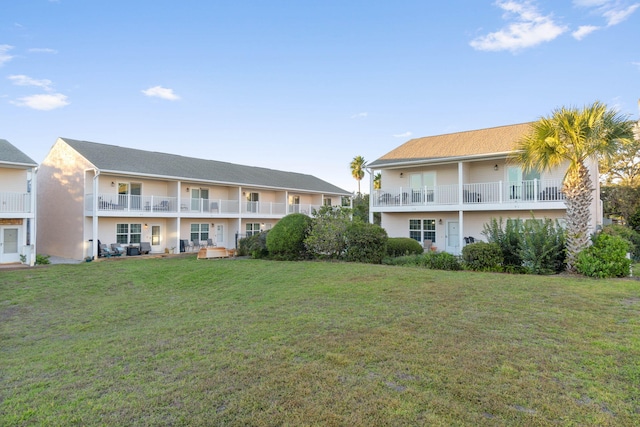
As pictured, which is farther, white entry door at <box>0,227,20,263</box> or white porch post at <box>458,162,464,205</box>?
white entry door at <box>0,227,20,263</box>

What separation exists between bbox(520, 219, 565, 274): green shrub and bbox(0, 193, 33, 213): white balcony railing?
2265cm

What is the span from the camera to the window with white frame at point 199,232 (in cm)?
2636

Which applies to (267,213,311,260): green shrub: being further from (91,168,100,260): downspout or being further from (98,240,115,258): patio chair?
(98,240,115,258): patio chair

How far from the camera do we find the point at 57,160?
23250 mm

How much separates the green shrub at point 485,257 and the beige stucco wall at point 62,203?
804 inches

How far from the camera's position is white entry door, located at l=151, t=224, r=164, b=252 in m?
24.0

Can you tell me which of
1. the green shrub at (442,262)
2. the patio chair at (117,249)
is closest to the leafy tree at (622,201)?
the green shrub at (442,262)

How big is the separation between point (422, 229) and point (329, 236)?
765cm

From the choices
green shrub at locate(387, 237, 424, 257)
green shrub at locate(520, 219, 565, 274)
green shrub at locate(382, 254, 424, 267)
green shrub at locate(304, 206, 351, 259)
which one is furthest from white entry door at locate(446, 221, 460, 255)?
green shrub at locate(520, 219, 565, 274)

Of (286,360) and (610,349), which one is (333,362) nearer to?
(286,360)

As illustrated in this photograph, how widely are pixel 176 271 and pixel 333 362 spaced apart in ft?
39.2

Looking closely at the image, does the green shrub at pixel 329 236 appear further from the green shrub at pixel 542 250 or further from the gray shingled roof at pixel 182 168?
the gray shingled roof at pixel 182 168

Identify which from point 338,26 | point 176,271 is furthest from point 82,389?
point 338,26

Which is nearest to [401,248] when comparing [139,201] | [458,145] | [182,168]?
[458,145]
